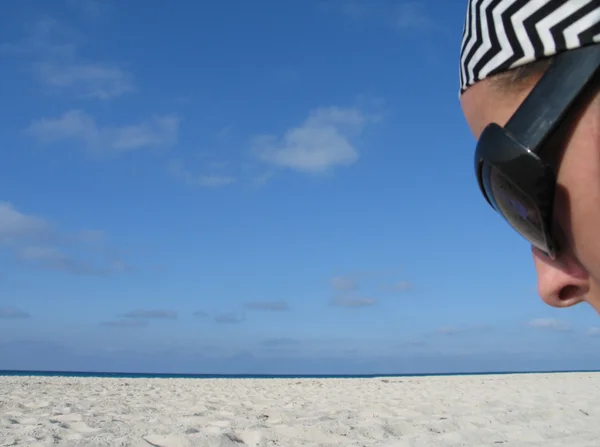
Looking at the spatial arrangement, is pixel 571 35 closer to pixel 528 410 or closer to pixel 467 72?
pixel 467 72

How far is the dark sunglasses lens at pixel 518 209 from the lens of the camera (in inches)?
26.4

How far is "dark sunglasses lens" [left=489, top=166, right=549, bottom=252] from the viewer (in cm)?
67

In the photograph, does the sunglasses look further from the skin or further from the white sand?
the white sand

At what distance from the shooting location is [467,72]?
2.38 feet

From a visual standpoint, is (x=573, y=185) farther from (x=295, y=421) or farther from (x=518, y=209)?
(x=295, y=421)

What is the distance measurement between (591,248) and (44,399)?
9.43m

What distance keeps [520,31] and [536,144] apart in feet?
0.42

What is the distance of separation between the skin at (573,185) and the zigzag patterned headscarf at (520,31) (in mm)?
32

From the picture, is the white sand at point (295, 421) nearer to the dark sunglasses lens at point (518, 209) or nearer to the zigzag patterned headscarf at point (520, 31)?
the dark sunglasses lens at point (518, 209)

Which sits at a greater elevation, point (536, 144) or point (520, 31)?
point (520, 31)

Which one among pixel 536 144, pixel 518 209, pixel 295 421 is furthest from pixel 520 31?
pixel 295 421

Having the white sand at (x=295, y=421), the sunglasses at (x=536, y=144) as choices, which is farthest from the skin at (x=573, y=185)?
the white sand at (x=295, y=421)

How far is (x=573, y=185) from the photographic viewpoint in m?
0.60

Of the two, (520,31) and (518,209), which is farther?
(518,209)
